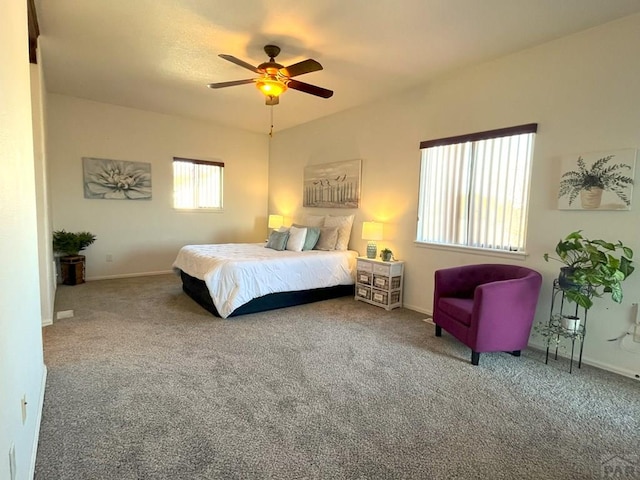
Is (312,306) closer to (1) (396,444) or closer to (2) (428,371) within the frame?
(2) (428,371)

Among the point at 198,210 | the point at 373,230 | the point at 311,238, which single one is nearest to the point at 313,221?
the point at 311,238

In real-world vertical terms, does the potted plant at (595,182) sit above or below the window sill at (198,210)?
above

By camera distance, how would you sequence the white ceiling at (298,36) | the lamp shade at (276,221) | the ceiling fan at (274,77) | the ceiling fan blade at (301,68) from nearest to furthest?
the white ceiling at (298,36) → the ceiling fan blade at (301,68) → the ceiling fan at (274,77) → the lamp shade at (276,221)

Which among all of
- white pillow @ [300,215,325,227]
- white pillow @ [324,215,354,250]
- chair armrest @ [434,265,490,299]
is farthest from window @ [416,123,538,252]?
white pillow @ [300,215,325,227]

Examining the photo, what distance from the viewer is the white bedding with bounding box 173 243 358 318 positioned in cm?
376

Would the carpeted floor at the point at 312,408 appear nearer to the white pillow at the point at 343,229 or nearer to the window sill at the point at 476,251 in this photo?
the window sill at the point at 476,251

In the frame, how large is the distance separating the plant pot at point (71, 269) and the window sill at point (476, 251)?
4872 mm

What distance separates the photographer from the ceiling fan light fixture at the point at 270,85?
126 inches

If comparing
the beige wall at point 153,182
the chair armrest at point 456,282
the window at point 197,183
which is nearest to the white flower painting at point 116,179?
the beige wall at point 153,182

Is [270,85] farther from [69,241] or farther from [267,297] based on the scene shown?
[69,241]

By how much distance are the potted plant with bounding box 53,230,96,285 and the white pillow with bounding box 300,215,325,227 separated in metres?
3.31

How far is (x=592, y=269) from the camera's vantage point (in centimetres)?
252

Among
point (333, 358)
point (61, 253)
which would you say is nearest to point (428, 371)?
point (333, 358)

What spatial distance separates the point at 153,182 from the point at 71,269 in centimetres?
182
